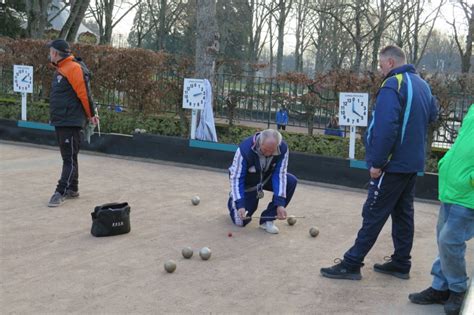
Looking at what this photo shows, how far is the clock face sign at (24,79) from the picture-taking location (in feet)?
40.0

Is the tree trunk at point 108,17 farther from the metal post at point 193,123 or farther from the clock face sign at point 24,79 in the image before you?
the metal post at point 193,123

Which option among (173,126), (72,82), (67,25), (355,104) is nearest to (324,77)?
(355,104)

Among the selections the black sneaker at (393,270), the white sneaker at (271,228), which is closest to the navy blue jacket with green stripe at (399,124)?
the black sneaker at (393,270)

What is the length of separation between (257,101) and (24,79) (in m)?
4.98

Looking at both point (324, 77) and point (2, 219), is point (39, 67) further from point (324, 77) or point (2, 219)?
point (2, 219)

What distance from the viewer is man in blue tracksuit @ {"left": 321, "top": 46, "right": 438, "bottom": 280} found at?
14.7ft

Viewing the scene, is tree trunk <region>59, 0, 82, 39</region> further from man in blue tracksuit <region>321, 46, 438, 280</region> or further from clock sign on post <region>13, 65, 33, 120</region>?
man in blue tracksuit <region>321, 46, 438, 280</region>

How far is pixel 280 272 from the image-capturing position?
4930 millimetres

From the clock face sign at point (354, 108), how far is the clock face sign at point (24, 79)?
6730 millimetres

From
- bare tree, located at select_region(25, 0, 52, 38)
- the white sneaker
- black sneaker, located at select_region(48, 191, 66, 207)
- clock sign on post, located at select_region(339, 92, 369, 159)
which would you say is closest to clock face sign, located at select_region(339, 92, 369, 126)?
clock sign on post, located at select_region(339, 92, 369, 159)

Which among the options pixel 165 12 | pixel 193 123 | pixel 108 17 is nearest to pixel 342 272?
pixel 193 123

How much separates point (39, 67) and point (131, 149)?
4.29 m

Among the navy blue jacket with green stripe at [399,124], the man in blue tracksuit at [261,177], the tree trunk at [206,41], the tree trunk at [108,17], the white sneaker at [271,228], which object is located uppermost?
the tree trunk at [108,17]

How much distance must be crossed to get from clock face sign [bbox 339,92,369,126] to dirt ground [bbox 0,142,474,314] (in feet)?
5.45
